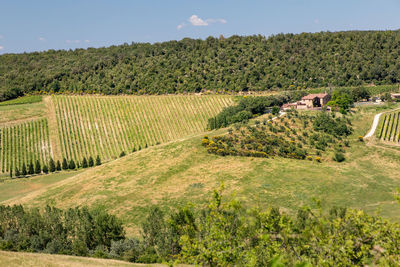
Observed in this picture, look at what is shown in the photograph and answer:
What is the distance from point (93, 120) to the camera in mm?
121375

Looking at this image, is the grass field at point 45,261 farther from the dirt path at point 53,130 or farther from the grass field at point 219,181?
the dirt path at point 53,130

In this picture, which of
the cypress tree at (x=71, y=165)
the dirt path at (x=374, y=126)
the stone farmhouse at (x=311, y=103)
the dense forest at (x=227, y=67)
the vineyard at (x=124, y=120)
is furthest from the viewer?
the dense forest at (x=227, y=67)

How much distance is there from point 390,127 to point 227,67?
88224 millimetres

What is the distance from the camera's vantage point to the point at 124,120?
122m

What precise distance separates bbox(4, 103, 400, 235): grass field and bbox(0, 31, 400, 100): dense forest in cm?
7369

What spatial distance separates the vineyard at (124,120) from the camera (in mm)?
106600

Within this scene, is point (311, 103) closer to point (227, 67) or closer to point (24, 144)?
point (227, 67)

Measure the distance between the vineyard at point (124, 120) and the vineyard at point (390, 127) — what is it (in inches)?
2144

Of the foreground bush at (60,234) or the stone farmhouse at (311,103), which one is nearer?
the foreground bush at (60,234)

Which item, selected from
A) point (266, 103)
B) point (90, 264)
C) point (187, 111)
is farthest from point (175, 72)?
point (90, 264)

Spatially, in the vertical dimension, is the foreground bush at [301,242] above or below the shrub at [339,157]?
above

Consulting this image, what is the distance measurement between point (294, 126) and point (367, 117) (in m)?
26.3

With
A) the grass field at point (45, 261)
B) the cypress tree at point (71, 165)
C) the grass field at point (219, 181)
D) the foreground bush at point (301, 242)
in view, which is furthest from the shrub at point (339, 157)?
the cypress tree at point (71, 165)

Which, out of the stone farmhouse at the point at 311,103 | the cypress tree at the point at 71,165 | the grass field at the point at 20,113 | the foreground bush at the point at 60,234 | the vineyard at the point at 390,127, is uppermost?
the grass field at the point at 20,113
